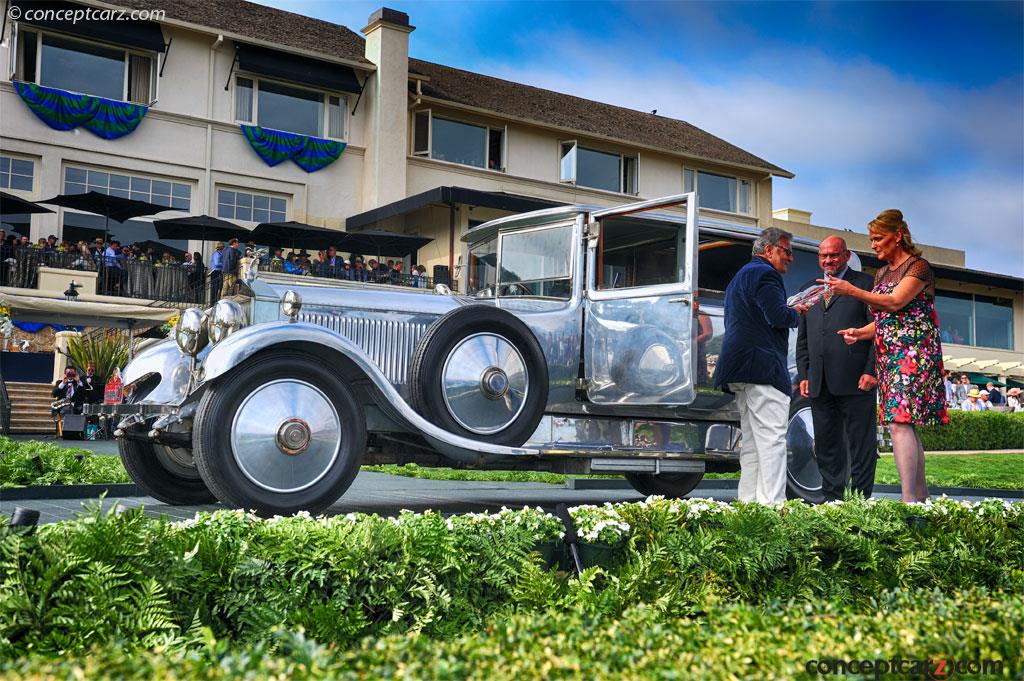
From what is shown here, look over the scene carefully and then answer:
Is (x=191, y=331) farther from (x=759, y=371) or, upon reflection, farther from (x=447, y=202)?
(x=447, y=202)

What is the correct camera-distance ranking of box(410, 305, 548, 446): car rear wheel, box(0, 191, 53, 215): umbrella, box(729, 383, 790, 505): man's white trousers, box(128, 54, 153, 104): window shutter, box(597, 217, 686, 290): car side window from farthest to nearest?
box(128, 54, 153, 104): window shutter → box(0, 191, 53, 215): umbrella → box(597, 217, 686, 290): car side window → box(410, 305, 548, 446): car rear wheel → box(729, 383, 790, 505): man's white trousers

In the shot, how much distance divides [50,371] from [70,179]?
480cm

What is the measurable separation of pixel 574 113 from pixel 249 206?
12.6 meters

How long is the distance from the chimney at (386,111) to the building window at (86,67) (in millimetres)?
6032

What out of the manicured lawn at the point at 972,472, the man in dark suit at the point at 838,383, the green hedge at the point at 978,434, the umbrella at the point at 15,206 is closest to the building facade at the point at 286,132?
the umbrella at the point at 15,206

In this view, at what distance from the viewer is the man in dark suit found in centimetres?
624

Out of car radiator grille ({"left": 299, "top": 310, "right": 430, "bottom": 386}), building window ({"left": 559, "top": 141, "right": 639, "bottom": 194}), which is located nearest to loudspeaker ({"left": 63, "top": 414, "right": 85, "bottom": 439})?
car radiator grille ({"left": 299, "top": 310, "right": 430, "bottom": 386})

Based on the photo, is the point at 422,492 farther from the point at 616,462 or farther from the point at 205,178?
the point at 205,178

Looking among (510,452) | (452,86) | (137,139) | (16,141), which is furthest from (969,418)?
(16,141)

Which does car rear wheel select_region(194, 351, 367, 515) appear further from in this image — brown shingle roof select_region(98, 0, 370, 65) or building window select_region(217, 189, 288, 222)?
brown shingle roof select_region(98, 0, 370, 65)

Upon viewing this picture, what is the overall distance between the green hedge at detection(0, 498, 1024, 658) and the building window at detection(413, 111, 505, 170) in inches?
1006

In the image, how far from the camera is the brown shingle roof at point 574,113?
30.1 m
